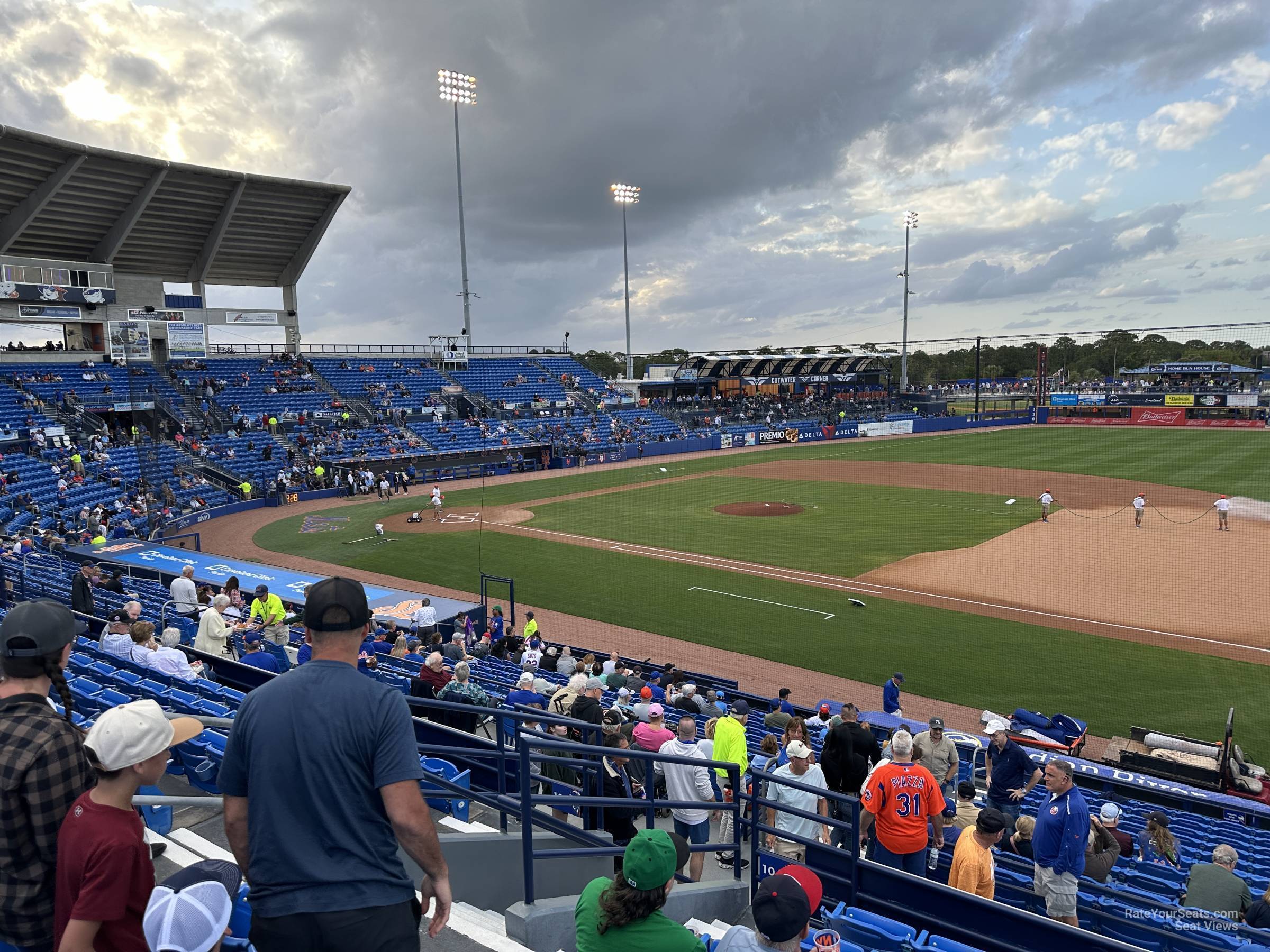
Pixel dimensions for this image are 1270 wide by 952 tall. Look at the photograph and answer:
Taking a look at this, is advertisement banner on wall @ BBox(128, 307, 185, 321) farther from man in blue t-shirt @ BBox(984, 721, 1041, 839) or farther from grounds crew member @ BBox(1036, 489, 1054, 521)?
man in blue t-shirt @ BBox(984, 721, 1041, 839)

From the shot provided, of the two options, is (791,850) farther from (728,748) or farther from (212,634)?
(212,634)

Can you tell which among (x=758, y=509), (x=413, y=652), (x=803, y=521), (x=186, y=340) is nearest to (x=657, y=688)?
(x=413, y=652)

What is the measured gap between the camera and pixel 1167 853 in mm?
7973

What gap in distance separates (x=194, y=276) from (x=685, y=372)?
4377 cm

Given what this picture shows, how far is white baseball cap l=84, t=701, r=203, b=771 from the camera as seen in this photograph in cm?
273

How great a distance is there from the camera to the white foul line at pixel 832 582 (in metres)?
19.2

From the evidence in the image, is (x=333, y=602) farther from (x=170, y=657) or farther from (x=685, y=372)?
(x=685, y=372)

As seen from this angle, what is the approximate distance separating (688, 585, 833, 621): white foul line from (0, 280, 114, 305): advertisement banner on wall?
39.1 m

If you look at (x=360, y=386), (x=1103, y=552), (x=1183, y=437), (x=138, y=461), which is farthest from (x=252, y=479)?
(x=1183, y=437)

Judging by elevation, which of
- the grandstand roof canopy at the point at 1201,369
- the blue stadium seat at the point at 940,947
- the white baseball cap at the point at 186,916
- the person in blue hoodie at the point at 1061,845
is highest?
the grandstand roof canopy at the point at 1201,369

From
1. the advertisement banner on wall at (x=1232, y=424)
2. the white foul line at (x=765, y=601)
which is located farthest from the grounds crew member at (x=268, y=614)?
the advertisement banner on wall at (x=1232, y=424)

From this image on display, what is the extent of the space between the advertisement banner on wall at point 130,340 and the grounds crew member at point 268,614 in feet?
121

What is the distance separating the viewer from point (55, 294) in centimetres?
4159

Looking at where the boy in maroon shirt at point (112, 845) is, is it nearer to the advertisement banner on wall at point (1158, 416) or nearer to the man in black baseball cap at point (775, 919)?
the man in black baseball cap at point (775, 919)
